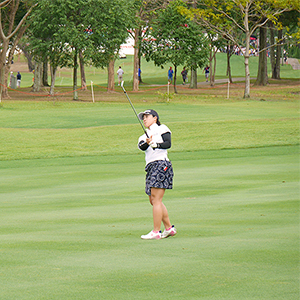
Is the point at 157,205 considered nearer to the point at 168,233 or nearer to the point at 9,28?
the point at 168,233

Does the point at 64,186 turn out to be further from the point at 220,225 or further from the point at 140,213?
the point at 220,225

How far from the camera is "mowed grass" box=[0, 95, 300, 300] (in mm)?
5188

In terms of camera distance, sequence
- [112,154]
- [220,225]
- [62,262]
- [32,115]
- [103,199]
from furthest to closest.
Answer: [32,115]
[112,154]
[103,199]
[220,225]
[62,262]

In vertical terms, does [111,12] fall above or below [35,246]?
above

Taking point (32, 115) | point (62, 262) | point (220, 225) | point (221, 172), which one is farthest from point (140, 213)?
point (32, 115)

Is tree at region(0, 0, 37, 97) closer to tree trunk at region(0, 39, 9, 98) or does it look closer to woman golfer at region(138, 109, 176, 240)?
tree trunk at region(0, 39, 9, 98)

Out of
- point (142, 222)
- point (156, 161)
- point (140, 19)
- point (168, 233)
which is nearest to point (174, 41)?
point (140, 19)

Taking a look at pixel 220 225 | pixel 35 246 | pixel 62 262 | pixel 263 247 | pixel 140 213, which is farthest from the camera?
pixel 140 213

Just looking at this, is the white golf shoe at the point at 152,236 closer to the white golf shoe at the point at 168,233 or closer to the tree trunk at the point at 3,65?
the white golf shoe at the point at 168,233

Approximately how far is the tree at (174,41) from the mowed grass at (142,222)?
2956 centimetres

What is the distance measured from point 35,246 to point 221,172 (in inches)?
359

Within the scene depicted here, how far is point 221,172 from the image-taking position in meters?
15.3

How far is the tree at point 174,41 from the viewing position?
53.4 metres

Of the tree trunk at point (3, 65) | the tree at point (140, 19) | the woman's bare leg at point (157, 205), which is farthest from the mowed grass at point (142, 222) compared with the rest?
the tree at point (140, 19)
